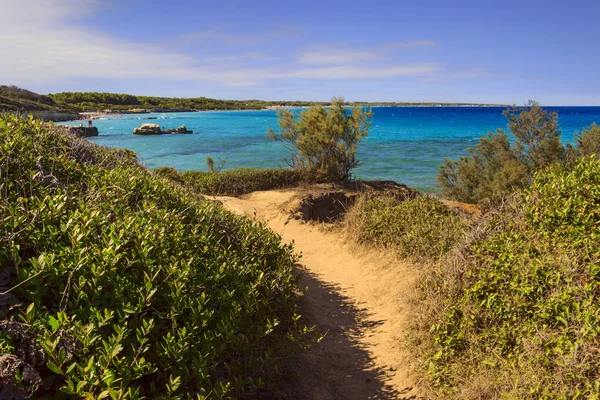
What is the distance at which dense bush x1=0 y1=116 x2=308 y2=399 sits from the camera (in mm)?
2594

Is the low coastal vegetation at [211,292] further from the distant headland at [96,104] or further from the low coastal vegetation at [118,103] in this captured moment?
the low coastal vegetation at [118,103]

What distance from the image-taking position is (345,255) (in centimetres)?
934

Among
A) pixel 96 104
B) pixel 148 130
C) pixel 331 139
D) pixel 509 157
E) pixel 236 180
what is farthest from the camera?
pixel 96 104

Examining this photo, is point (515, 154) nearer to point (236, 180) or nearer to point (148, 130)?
point (236, 180)

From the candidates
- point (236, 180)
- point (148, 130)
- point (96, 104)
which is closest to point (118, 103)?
point (96, 104)

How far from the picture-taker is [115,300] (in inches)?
125

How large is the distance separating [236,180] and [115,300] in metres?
14.8

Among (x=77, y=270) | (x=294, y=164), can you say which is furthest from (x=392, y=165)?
(x=77, y=270)

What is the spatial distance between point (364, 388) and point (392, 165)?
30988 millimetres

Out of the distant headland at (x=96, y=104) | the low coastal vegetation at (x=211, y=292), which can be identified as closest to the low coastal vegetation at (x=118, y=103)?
the distant headland at (x=96, y=104)

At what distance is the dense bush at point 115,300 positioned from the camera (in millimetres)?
2594

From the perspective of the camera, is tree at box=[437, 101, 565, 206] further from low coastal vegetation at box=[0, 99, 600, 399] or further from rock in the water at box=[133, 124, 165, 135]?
rock in the water at box=[133, 124, 165, 135]

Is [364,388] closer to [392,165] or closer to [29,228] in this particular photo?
[29,228]

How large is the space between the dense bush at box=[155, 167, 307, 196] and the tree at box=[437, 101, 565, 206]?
389 inches
